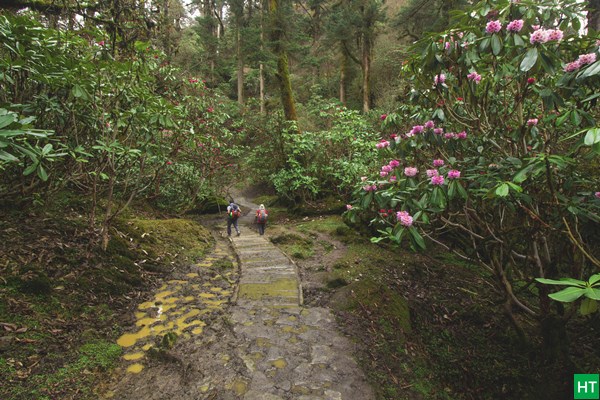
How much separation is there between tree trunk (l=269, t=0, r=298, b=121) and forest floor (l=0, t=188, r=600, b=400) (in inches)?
296

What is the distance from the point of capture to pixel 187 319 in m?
3.81

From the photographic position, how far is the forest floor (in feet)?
9.24

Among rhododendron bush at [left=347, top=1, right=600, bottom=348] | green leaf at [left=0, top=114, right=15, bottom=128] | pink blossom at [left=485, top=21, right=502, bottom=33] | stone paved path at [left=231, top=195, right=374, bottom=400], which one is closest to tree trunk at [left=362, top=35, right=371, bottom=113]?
rhododendron bush at [left=347, top=1, right=600, bottom=348]

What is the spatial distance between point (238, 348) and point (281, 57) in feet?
38.8

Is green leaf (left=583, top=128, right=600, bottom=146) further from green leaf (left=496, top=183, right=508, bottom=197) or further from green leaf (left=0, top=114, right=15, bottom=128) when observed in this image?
green leaf (left=0, top=114, right=15, bottom=128)

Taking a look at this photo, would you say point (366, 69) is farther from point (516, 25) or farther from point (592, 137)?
point (592, 137)

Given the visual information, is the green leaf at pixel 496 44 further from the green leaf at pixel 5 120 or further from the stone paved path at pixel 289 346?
the green leaf at pixel 5 120

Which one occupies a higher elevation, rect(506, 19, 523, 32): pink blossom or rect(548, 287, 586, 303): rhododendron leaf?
rect(506, 19, 523, 32): pink blossom

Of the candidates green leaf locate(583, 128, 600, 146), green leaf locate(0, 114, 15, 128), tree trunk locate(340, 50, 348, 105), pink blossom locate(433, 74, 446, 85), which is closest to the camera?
green leaf locate(0, 114, 15, 128)

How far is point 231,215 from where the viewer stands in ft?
27.6

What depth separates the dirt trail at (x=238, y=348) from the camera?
2695 millimetres

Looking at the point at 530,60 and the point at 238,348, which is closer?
the point at 530,60

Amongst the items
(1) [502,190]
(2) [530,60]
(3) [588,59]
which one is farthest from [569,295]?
(3) [588,59]

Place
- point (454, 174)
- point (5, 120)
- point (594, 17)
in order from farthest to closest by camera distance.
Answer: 1. point (594, 17)
2. point (454, 174)
3. point (5, 120)
